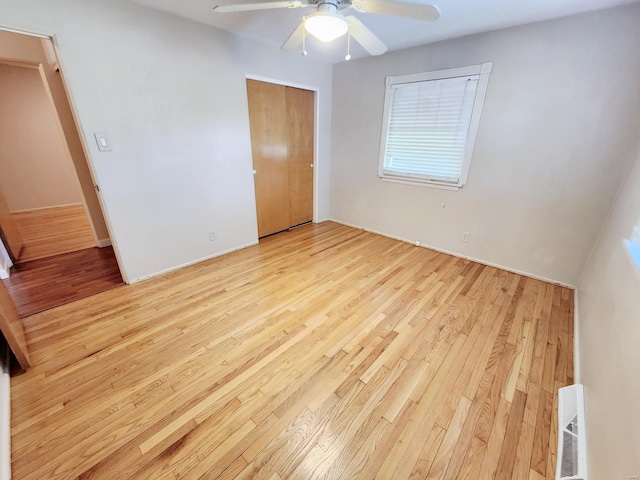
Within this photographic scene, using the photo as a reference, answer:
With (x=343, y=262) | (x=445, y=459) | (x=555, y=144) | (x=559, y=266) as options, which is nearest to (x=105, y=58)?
(x=343, y=262)

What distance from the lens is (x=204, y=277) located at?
266cm

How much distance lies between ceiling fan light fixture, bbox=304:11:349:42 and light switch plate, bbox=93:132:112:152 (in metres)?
→ 1.82

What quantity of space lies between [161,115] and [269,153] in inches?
53.4

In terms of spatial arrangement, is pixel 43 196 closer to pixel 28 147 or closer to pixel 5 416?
pixel 28 147

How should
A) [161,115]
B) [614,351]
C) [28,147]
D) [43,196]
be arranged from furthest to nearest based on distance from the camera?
[43,196]
[28,147]
[161,115]
[614,351]

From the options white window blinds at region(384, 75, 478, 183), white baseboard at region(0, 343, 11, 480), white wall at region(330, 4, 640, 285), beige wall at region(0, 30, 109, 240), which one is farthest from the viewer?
white window blinds at region(384, 75, 478, 183)

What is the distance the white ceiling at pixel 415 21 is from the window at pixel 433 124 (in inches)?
15.0

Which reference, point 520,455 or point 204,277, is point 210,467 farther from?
point 204,277

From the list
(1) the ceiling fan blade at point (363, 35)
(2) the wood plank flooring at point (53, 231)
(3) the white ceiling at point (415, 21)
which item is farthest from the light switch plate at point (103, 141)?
(1) the ceiling fan blade at point (363, 35)

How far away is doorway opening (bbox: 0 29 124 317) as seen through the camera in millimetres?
2512

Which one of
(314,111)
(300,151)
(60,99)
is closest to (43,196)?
(60,99)

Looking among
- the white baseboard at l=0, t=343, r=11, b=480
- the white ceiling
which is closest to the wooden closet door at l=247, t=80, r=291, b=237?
the white ceiling

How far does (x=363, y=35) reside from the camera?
64.9 inches

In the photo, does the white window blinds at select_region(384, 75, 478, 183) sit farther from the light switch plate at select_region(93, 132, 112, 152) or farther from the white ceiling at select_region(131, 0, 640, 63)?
the light switch plate at select_region(93, 132, 112, 152)
